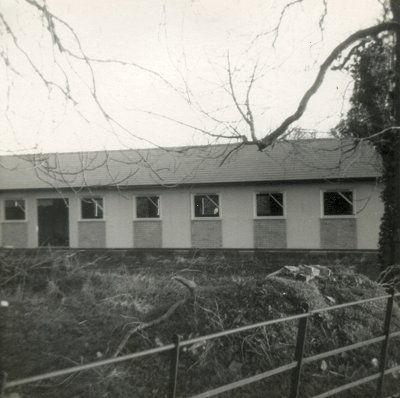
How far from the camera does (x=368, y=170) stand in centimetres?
1983

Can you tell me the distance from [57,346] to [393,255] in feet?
25.7

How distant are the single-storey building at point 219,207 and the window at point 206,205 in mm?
43

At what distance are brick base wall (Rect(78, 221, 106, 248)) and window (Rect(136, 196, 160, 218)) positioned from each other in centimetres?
183

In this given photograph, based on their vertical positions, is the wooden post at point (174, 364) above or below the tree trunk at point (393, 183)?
below

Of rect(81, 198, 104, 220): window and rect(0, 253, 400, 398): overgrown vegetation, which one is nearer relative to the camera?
rect(0, 253, 400, 398): overgrown vegetation

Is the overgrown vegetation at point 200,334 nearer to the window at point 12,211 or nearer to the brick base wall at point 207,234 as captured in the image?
the brick base wall at point 207,234

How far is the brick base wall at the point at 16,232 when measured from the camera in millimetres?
24703

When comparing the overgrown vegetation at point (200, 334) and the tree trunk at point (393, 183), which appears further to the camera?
the tree trunk at point (393, 183)

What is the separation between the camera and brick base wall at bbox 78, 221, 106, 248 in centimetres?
2322

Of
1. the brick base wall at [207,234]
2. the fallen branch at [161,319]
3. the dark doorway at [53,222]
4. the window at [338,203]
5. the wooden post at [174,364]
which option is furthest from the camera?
the dark doorway at [53,222]

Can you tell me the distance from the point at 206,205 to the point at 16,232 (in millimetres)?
9848

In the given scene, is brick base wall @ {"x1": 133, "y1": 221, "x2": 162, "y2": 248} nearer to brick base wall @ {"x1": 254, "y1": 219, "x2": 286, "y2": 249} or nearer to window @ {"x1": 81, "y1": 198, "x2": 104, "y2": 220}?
window @ {"x1": 81, "y1": 198, "x2": 104, "y2": 220}

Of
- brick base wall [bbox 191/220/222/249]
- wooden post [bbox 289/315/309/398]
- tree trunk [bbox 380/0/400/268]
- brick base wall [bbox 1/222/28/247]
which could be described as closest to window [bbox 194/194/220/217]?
Result: brick base wall [bbox 191/220/222/249]

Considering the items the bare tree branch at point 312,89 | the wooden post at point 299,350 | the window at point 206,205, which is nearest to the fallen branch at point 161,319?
the bare tree branch at point 312,89
